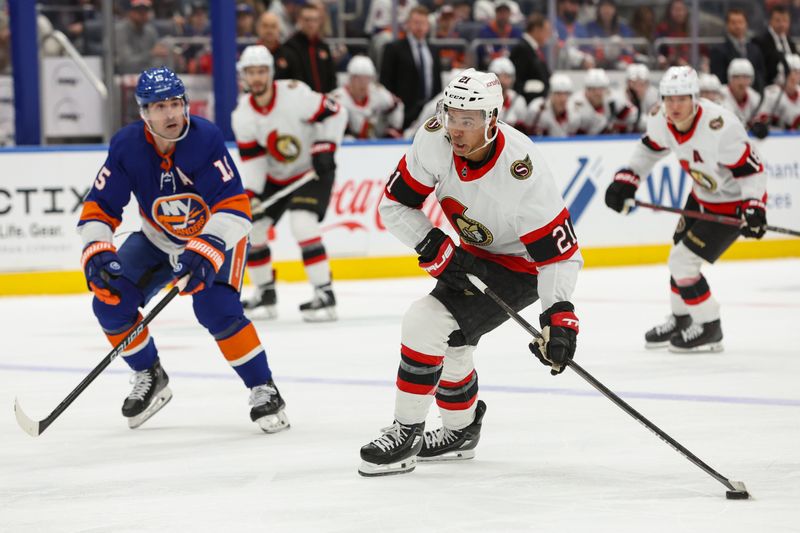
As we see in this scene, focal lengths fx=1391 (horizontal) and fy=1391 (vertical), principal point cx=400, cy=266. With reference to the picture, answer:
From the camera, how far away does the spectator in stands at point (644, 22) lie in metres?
11.8

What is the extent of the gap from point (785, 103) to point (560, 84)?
2.07 metres

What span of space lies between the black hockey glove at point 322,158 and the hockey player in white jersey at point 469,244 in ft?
12.2

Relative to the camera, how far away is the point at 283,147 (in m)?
7.83

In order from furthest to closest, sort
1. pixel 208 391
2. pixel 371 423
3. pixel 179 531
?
1. pixel 208 391
2. pixel 371 423
3. pixel 179 531

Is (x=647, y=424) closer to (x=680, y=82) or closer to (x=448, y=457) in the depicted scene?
(x=448, y=457)

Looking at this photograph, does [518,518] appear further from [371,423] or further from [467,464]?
[371,423]

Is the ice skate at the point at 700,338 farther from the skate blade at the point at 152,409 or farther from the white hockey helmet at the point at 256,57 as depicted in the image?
the white hockey helmet at the point at 256,57

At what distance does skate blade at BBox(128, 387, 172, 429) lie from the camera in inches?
185

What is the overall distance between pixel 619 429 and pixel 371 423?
0.83 meters

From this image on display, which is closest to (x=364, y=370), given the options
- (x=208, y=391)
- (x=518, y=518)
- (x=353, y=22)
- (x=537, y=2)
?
(x=208, y=391)

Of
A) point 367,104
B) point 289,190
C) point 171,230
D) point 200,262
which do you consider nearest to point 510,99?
point 367,104

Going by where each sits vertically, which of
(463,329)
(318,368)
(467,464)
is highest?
(463,329)

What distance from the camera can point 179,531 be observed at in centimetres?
329

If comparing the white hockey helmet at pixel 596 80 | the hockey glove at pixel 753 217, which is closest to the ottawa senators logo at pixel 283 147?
the hockey glove at pixel 753 217
